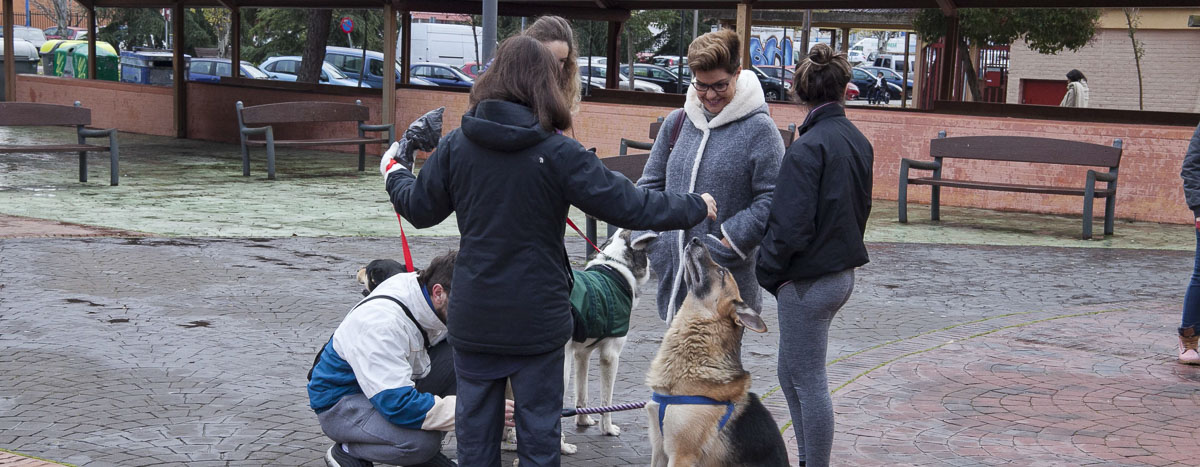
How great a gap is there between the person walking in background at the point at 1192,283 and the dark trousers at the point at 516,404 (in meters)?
4.29

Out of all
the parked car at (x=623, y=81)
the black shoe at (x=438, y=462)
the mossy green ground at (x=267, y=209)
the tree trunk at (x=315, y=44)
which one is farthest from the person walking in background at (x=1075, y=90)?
the black shoe at (x=438, y=462)

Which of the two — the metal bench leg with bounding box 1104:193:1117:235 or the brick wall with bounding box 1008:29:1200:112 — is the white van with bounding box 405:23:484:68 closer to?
the brick wall with bounding box 1008:29:1200:112

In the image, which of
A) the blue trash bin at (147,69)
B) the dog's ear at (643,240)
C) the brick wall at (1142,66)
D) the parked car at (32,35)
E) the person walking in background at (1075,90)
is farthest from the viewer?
the parked car at (32,35)

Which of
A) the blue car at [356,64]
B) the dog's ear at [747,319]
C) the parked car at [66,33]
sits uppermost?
the parked car at [66,33]

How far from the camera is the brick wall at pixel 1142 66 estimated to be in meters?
26.6

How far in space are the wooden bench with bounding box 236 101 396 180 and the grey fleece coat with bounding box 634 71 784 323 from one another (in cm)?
1149

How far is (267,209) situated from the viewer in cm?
1194

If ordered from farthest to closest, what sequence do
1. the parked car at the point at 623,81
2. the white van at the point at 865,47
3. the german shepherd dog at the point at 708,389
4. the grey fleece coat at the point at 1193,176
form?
the white van at the point at 865,47 → the parked car at the point at 623,81 → the grey fleece coat at the point at 1193,176 → the german shepherd dog at the point at 708,389

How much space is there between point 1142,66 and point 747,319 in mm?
26967

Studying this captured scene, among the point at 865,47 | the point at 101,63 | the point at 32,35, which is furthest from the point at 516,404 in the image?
the point at 865,47

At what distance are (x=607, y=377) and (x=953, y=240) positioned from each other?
279 inches

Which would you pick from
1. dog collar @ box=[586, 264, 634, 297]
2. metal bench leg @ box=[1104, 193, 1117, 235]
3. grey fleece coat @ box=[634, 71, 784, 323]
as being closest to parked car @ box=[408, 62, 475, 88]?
metal bench leg @ box=[1104, 193, 1117, 235]

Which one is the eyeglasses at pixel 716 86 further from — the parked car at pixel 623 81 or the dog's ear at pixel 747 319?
the parked car at pixel 623 81

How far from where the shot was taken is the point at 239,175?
15.1 m
